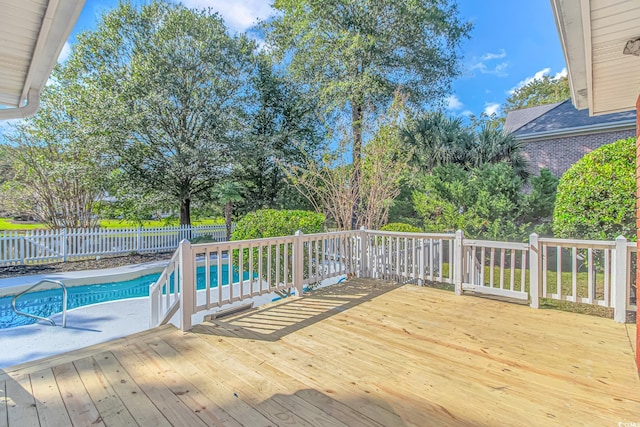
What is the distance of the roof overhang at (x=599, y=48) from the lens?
5.23 ft

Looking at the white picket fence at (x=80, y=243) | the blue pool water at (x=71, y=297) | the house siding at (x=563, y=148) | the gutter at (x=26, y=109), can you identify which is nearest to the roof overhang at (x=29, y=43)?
the gutter at (x=26, y=109)

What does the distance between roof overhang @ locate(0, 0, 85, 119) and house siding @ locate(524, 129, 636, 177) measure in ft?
38.3

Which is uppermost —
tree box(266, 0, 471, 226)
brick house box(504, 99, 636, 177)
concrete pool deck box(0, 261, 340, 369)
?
tree box(266, 0, 471, 226)

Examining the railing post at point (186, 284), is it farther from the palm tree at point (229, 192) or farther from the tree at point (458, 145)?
the palm tree at point (229, 192)

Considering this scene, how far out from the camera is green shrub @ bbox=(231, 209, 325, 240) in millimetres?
5699

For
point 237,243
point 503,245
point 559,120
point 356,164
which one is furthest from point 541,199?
point 237,243

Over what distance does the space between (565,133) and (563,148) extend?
1.72 ft

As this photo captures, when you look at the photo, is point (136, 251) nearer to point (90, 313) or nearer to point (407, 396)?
point (90, 313)

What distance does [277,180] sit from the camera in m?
13.7

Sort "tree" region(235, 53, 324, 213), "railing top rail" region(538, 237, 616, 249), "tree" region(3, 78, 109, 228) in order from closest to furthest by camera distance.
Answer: "railing top rail" region(538, 237, 616, 249), "tree" region(3, 78, 109, 228), "tree" region(235, 53, 324, 213)

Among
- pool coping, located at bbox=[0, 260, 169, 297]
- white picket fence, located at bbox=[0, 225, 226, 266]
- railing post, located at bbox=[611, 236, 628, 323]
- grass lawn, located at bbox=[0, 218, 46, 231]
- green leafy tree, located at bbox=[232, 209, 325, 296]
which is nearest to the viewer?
railing post, located at bbox=[611, 236, 628, 323]

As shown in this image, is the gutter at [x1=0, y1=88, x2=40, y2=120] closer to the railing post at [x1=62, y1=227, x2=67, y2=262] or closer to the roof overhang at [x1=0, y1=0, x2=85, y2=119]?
the roof overhang at [x1=0, y1=0, x2=85, y2=119]

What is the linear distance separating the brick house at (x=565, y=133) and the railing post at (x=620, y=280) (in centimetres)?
788

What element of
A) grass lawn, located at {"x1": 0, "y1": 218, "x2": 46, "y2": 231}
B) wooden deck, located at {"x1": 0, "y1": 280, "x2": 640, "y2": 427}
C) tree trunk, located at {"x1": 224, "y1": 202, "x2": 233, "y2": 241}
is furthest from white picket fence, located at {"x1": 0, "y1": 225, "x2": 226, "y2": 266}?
wooden deck, located at {"x1": 0, "y1": 280, "x2": 640, "y2": 427}
